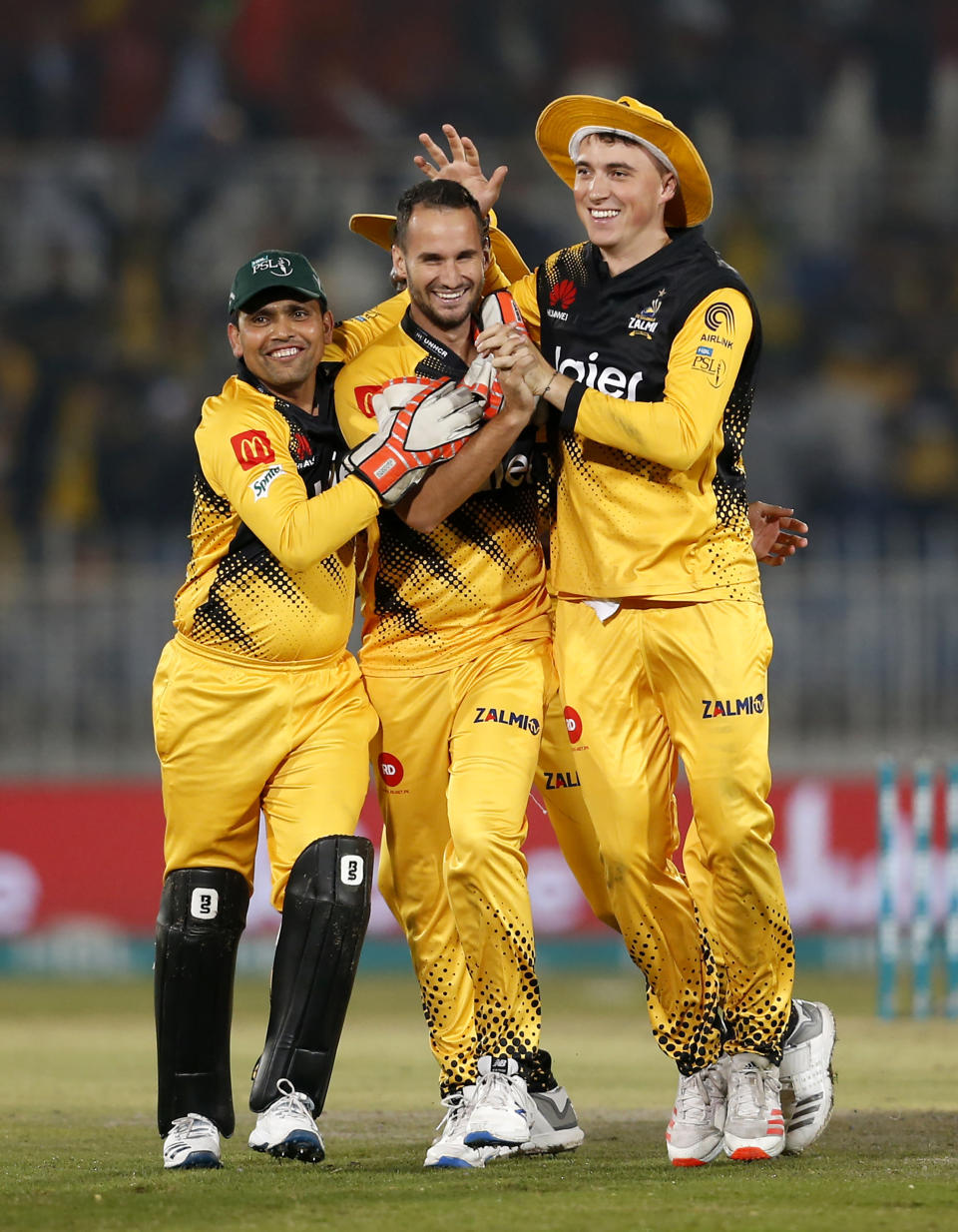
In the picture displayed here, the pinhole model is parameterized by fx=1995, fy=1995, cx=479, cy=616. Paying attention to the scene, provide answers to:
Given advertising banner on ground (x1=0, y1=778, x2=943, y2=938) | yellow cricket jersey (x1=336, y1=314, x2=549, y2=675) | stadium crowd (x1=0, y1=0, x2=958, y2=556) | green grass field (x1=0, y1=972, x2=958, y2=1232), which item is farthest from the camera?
stadium crowd (x1=0, y1=0, x2=958, y2=556)

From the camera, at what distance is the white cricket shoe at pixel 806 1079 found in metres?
5.52

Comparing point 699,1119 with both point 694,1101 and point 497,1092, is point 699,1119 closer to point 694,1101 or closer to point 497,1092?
point 694,1101

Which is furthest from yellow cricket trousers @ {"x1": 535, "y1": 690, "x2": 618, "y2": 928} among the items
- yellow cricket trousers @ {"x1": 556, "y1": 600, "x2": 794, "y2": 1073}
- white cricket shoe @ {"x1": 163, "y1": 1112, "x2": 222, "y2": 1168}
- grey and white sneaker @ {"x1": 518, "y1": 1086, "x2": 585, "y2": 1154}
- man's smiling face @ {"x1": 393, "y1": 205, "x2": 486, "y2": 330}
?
white cricket shoe @ {"x1": 163, "y1": 1112, "x2": 222, "y2": 1168}

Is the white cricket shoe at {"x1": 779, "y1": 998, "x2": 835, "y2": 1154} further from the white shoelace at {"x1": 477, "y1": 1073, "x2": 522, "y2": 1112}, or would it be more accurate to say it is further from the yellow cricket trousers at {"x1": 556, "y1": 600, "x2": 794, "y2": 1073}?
the white shoelace at {"x1": 477, "y1": 1073, "x2": 522, "y2": 1112}

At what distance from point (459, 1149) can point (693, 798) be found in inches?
44.9

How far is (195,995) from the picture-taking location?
17.7 ft

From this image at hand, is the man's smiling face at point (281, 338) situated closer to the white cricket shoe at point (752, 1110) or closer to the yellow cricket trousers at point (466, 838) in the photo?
the yellow cricket trousers at point (466, 838)

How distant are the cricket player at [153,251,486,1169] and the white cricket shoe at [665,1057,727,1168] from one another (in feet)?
3.10

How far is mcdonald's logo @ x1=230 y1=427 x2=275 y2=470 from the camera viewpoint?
5.33m

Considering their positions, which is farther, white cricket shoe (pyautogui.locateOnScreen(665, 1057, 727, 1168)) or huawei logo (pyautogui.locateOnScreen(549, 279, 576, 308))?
huawei logo (pyautogui.locateOnScreen(549, 279, 576, 308))

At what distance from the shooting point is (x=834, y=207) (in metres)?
17.3

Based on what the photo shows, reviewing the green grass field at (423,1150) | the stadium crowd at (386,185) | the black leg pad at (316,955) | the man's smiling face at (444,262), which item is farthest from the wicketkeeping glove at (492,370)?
the stadium crowd at (386,185)

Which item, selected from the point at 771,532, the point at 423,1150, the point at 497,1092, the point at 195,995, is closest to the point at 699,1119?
the point at 497,1092

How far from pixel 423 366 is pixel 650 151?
2.88 ft
